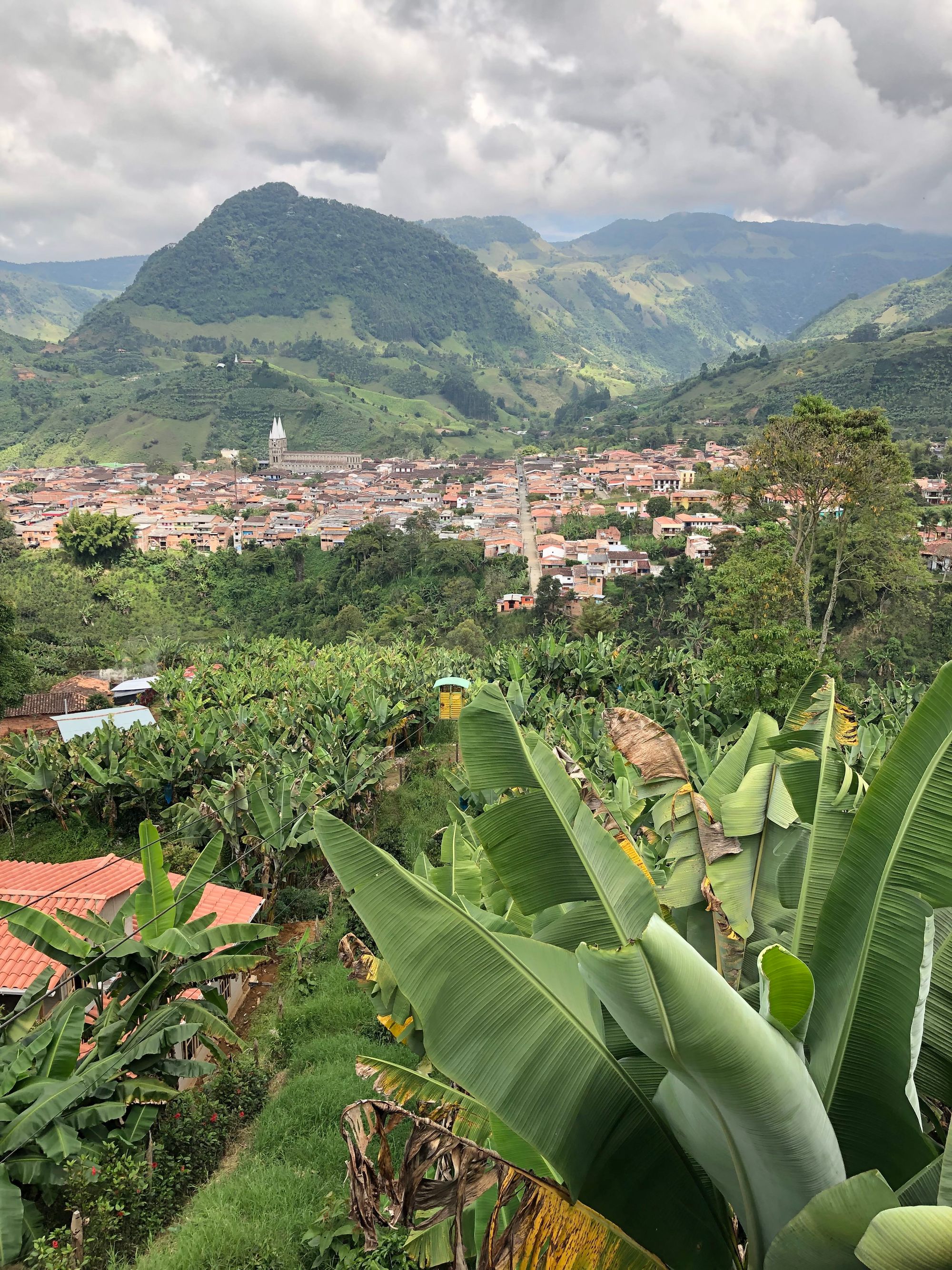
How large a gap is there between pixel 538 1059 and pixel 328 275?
181898mm

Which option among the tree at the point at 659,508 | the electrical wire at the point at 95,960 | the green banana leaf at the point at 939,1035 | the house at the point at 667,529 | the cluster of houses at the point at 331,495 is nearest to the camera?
the green banana leaf at the point at 939,1035

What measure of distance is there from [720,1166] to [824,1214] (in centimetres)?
35

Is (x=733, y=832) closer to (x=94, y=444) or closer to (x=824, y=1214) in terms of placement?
(x=824, y=1214)

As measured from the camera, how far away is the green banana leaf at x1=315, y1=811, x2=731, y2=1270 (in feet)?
5.44

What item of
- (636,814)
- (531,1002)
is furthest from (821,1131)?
(636,814)

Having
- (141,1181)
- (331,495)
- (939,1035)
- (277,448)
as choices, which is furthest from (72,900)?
(277,448)

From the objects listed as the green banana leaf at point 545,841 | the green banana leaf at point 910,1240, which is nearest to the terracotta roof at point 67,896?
the green banana leaf at point 545,841

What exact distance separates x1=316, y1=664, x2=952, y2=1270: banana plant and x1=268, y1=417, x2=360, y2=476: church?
86113mm

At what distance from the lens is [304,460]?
286ft

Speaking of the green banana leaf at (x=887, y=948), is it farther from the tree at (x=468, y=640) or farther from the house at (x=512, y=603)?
the house at (x=512, y=603)

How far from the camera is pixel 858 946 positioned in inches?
66.1

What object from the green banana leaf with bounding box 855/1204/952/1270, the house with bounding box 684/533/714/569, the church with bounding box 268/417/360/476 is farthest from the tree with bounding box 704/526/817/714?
the church with bounding box 268/417/360/476

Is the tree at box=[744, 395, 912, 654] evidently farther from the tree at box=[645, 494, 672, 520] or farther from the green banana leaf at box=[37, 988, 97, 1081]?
the tree at box=[645, 494, 672, 520]

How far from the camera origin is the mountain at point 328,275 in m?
148
